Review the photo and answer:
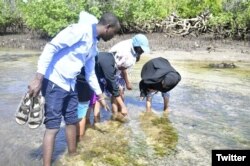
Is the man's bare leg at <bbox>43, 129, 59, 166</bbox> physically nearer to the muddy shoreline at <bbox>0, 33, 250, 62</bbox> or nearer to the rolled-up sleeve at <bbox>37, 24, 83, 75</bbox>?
the rolled-up sleeve at <bbox>37, 24, 83, 75</bbox>

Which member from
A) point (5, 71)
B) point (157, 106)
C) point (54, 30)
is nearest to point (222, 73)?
point (157, 106)

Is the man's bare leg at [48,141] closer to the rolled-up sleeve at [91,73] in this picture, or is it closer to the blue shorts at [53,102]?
the blue shorts at [53,102]

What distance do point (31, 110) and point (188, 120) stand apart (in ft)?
10.6

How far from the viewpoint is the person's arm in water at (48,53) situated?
12.0 feet

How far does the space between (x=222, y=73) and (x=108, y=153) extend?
720cm

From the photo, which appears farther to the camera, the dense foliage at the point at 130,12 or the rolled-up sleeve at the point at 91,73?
the dense foliage at the point at 130,12

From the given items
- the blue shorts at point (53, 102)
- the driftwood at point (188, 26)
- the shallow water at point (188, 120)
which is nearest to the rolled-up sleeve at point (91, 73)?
the blue shorts at point (53, 102)

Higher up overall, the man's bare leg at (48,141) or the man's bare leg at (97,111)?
the man's bare leg at (48,141)

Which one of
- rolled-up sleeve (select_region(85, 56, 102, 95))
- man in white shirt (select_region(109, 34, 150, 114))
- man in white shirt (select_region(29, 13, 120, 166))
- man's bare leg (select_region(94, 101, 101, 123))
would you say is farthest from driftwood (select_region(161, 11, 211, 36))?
man in white shirt (select_region(29, 13, 120, 166))

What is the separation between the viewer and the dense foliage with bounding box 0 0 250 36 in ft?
70.8

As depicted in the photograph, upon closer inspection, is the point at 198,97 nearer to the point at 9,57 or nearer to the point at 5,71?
the point at 5,71

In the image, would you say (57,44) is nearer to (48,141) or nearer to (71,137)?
(48,141)

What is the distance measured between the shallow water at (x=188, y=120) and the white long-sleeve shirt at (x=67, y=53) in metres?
1.20

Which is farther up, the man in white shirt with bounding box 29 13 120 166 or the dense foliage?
the man in white shirt with bounding box 29 13 120 166
